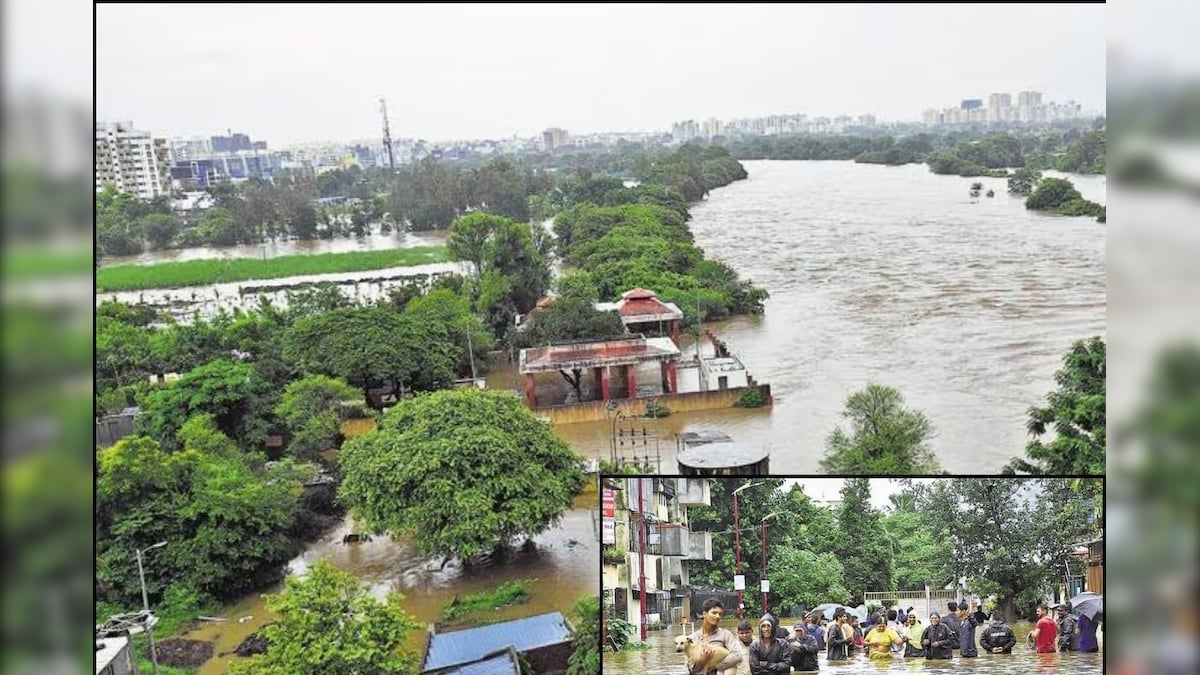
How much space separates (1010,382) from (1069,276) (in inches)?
36.1

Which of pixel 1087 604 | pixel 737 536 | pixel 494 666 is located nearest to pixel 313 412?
pixel 494 666

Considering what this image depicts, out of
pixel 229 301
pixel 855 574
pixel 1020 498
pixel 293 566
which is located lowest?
pixel 293 566

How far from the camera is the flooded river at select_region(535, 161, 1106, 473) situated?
256 inches

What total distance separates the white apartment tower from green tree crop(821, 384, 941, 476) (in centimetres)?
455

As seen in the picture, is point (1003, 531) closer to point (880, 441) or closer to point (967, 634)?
point (967, 634)

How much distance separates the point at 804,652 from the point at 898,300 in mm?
3606

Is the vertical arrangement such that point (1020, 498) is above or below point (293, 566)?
above

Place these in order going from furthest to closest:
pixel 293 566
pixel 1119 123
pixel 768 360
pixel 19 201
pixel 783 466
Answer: pixel 768 360 < pixel 783 466 < pixel 293 566 < pixel 1119 123 < pixel 19 201

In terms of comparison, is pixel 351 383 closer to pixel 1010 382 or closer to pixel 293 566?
pixel 293 566

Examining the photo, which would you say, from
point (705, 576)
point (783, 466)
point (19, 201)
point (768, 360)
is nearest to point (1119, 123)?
point (19, 201)

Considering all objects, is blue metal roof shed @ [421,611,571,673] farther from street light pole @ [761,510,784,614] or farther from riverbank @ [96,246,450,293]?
riverbank @ [96,246,450,293]

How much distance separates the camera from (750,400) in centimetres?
667

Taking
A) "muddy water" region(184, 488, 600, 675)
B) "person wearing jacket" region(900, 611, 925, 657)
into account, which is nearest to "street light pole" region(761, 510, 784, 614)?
"person wearing jacket" region(900, 611, 925, 657)

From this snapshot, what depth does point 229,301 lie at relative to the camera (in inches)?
277
